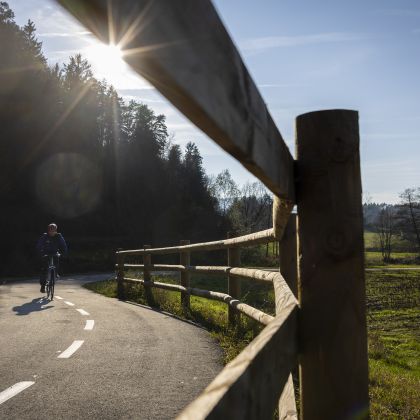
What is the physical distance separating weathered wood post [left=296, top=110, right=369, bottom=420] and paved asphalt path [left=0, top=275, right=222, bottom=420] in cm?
183

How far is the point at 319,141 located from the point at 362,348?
0.84 m

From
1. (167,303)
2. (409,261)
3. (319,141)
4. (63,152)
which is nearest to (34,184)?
(63,152)

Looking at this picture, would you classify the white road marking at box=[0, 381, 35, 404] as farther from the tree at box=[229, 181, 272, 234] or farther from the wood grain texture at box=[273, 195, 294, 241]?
the tree at box=[229, 181, 272, 234]

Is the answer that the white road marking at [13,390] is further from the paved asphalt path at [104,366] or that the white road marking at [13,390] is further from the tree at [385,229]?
the tree at [385,229]

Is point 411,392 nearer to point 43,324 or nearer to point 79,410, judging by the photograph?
point 79,410

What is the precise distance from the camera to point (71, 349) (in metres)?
5.59

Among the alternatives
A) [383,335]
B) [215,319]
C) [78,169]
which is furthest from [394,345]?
[78,169]

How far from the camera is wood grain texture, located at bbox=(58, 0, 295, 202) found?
2.30 ft

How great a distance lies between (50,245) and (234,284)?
25.0 feet

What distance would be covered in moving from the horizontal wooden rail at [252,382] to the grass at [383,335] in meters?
2.28

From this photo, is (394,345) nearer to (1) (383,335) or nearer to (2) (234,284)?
(1) (383,335)

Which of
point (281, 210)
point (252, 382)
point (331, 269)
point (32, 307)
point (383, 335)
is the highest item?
point (281, 210)

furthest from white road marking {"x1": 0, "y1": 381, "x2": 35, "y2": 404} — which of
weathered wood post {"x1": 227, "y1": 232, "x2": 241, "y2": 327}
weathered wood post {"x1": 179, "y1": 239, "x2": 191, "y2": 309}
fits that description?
weathered wood post {"x1": 179, "y1": 239, "x2": 191, "y2": 309}

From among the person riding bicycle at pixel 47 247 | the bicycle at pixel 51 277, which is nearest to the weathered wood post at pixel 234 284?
the bicycle at pixel 51 277
